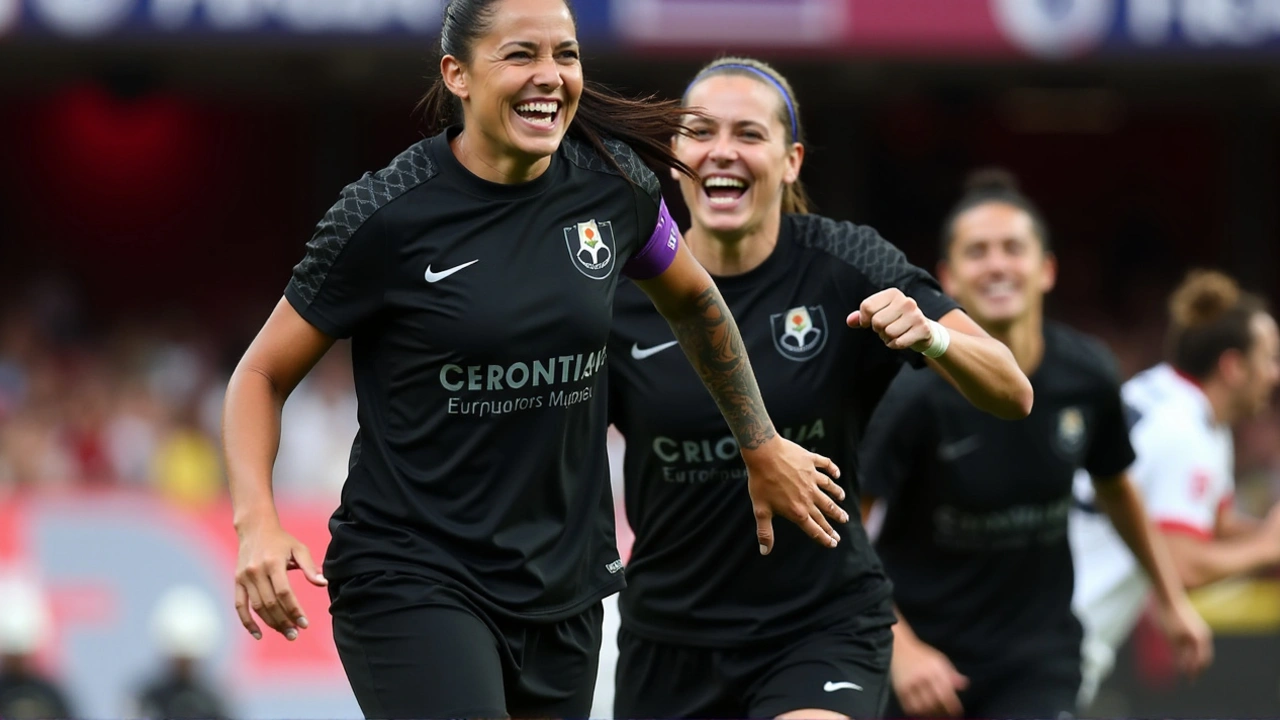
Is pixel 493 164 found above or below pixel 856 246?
above

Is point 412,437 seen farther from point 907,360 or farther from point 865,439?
point 865,439

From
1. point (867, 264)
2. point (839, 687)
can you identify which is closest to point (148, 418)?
point (867, 264)

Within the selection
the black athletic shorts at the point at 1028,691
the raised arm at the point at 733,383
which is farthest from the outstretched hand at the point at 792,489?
the black athletic shorts at the point at 1028,691

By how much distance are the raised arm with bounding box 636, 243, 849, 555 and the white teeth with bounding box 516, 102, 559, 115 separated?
52 centimetres

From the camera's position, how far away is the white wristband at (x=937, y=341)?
407cm

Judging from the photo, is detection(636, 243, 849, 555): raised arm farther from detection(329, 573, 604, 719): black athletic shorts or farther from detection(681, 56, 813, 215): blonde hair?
detection(681, 56, 813, 215): blonde hair

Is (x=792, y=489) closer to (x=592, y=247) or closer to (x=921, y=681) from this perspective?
(x=592, y=247)

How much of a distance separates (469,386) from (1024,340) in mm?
2703

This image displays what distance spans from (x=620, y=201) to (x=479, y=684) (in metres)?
1.11

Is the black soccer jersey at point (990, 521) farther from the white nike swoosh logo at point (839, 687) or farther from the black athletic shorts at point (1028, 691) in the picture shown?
the white nike swoosh logo at point (839, 687)

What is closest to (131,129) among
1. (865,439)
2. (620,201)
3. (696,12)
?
(696,12)

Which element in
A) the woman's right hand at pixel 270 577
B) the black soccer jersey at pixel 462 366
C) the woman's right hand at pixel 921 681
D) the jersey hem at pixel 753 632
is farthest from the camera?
the woman's right hand at pixel 921 681

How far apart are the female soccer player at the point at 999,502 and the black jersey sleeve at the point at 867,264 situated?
967 mm

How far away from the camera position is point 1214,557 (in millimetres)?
6559
